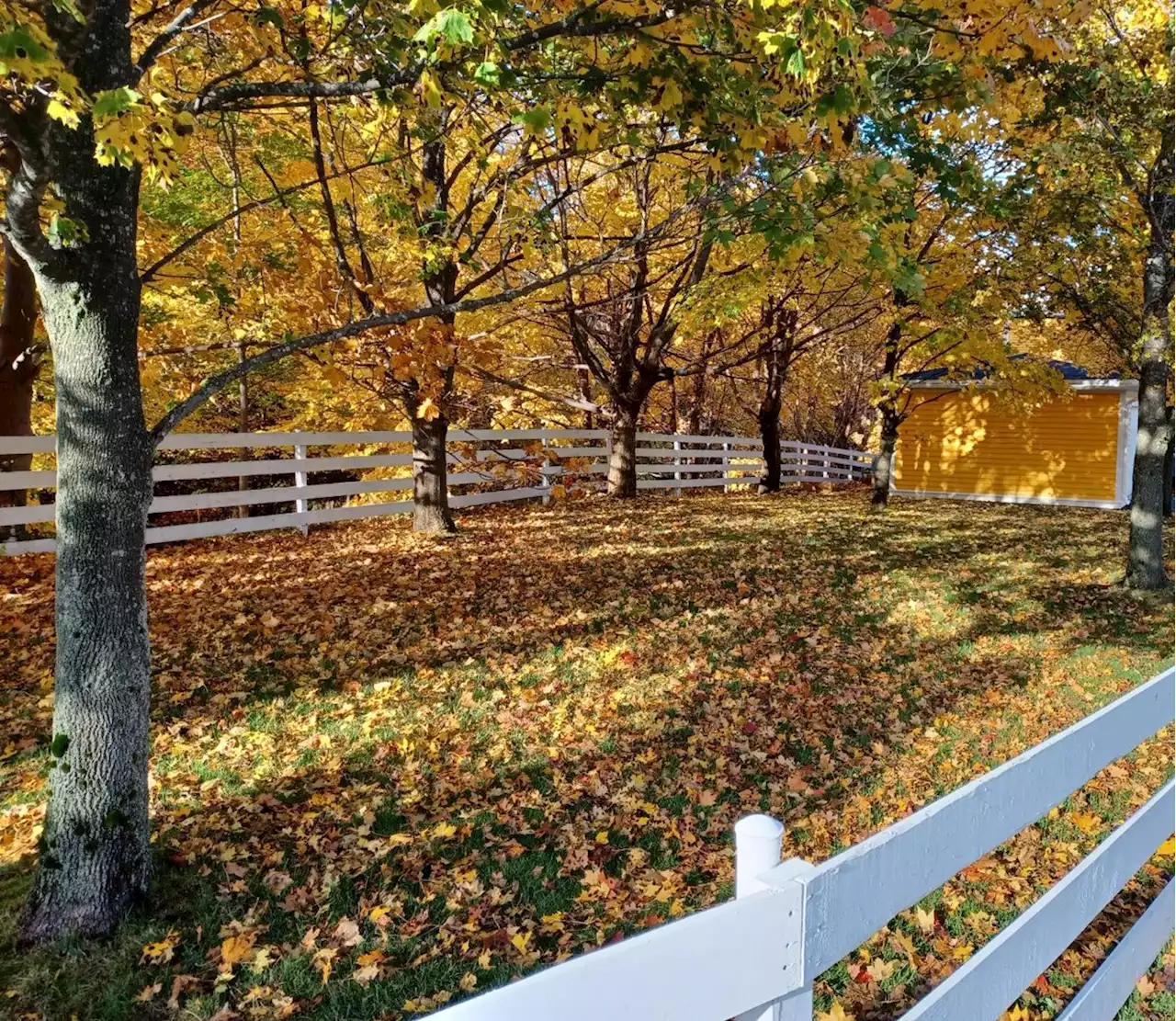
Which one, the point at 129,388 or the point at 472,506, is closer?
the point at 129,388

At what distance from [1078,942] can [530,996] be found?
142 inches

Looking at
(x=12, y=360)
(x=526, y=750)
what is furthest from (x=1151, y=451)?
(x=12, y=360)

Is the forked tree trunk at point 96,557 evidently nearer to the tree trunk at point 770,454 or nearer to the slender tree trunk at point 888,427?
the slender tree trunk at point 888,427

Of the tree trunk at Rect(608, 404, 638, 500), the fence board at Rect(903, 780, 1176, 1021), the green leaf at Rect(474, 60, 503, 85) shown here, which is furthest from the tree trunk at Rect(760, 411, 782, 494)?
the fence board at Rect(903, 780, 1176, 1021)

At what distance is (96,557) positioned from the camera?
3.32 meters

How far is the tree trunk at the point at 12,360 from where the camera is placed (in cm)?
888

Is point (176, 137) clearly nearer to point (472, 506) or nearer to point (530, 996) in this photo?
point (530, 996)

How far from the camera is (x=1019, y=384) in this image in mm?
13992

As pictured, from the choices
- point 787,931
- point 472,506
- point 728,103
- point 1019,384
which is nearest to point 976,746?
point 728,103

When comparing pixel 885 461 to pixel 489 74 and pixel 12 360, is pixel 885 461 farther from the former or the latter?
pixel 12 360

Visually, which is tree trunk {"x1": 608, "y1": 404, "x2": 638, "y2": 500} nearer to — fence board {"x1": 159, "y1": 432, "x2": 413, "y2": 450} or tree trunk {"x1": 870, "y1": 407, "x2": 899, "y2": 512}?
tree trunk {"x1": 870, "y1": 407, "x2": 899, "y2": 512}

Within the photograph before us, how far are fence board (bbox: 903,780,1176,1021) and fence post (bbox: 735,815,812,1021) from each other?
379mm

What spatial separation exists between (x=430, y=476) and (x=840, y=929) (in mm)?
9515

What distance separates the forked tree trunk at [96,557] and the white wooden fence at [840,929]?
2.92 metres
